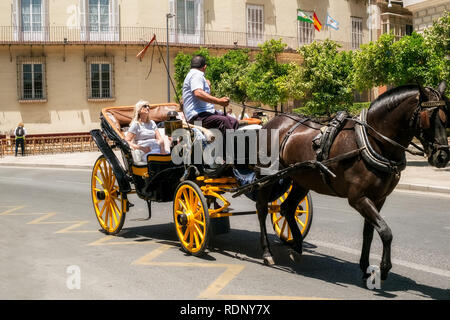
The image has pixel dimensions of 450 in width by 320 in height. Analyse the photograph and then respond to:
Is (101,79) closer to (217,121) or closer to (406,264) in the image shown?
(217,121)

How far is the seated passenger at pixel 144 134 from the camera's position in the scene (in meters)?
7.95

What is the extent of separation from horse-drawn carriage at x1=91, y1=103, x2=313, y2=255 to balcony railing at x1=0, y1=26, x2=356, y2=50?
27569 millimetres

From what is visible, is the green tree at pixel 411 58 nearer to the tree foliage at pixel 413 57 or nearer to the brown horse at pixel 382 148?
the tree foliage at pixel 413 57

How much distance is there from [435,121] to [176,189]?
10.7 feet

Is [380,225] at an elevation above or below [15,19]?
below

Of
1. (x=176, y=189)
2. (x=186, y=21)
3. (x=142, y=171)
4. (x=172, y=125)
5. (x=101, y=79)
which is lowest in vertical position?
(x=176, y=189)

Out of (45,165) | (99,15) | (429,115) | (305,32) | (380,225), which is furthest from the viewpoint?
(305,32)

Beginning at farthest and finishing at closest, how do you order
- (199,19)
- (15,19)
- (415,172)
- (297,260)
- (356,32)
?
(356,32), (199,19), (15,19), (415,172), (297,260)

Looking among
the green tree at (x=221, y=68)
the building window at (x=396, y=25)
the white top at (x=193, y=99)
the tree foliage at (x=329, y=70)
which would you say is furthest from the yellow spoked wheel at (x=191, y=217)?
the building window at (x=396, y=25)

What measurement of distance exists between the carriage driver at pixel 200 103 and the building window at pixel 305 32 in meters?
34.3

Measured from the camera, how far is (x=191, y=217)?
21.8 feet

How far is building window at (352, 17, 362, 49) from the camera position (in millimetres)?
42875

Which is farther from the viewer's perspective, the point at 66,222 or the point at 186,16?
the point at 186,16

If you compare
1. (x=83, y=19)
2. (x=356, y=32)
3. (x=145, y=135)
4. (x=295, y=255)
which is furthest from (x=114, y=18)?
(x=295, y=255)
